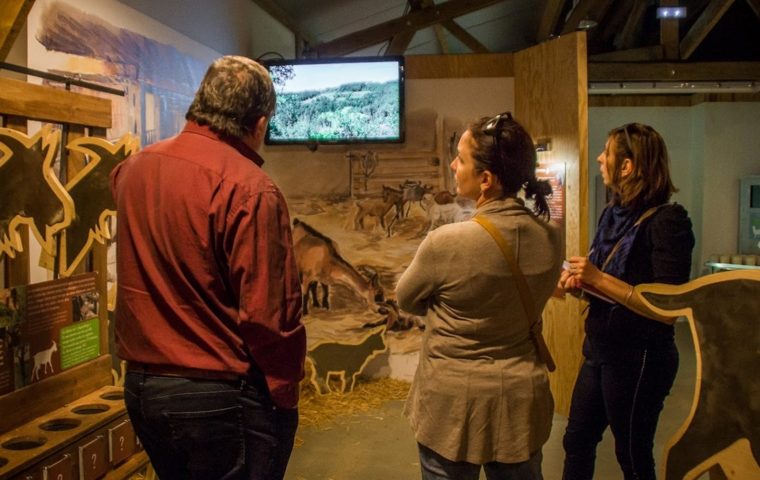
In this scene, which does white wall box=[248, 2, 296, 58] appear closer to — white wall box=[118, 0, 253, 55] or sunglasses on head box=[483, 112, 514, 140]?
white wall box=[118, 0, 253, 55]

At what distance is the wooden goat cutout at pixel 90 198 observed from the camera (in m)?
1.93

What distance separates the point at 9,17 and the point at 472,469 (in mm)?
1777

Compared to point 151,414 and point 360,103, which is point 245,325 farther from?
point 360,103

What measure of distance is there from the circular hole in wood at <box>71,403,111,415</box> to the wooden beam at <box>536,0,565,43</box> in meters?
4.71

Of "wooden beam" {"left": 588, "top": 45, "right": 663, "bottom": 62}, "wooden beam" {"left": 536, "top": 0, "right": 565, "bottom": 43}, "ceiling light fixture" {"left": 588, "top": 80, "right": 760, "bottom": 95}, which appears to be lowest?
"ceiling light fixture" {"left": 588, "top": 80, "right": 760, "bottom": 95}

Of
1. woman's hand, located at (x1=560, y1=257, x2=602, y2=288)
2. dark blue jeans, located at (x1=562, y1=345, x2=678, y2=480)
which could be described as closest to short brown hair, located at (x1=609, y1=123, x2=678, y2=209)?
woman's hand, located at (x1=560, y1=257, x2=602, y2=288)

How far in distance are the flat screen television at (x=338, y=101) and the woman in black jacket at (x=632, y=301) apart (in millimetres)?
1997

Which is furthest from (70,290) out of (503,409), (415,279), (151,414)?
(503,409)

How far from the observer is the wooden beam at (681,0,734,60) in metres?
5.48

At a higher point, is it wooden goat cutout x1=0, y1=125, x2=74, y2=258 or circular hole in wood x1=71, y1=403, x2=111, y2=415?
wooden goat cutout x1=0, y1=125, x2=74, y2=258

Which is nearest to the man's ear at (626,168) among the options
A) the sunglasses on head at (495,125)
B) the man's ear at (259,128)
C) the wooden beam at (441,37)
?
the sunglasses on head at (495,125)

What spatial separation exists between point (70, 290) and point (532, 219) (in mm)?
1370

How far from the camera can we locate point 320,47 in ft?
16.7

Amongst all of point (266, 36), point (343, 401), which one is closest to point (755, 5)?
point (266, 36)
